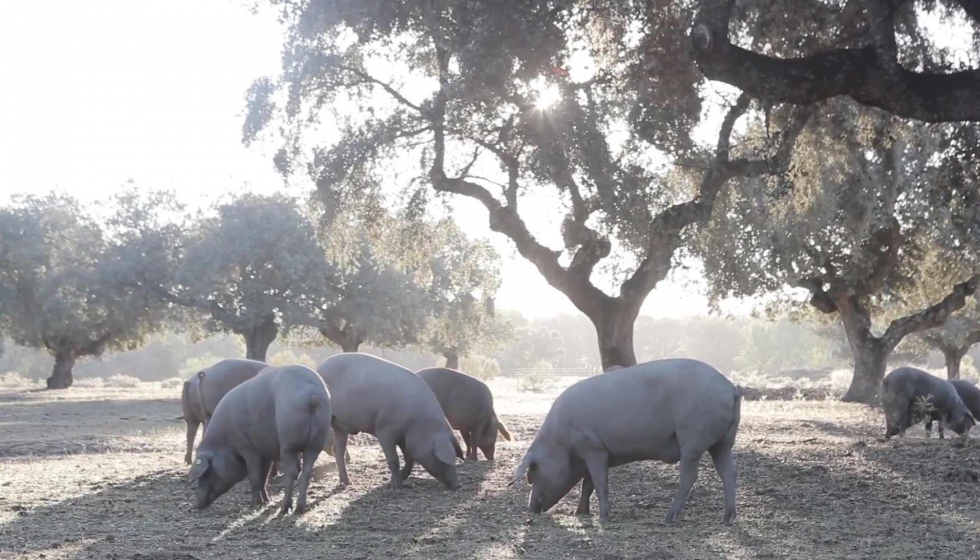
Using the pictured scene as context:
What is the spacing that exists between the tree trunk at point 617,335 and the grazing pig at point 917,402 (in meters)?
4.70

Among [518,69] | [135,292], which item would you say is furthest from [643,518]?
[135,292]

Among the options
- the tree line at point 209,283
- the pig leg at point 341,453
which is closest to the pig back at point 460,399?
the pig leg at point 341,453

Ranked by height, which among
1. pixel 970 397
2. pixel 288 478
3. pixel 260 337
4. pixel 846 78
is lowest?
pixel 288 478

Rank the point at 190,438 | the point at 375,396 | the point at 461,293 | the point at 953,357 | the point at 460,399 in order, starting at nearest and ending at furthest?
the point at 375,396 → the point at 190,438 → the point at 460,399 → the point at 461,293 → the point at 953,357

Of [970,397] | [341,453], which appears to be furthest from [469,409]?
[970,397]

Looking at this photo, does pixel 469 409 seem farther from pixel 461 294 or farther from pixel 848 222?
pixel 461 294

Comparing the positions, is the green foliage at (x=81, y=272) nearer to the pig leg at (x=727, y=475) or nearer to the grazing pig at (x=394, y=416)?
the grazing pig at (x=394, y=416)

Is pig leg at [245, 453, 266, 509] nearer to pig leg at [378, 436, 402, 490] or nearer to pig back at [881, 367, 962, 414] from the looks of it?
pig leg at [378, 436, 402, 490]

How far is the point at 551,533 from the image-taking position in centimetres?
766

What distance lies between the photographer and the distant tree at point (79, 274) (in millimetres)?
37125

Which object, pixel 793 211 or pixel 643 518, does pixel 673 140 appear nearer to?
pixel 793 211

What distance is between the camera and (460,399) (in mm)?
13234

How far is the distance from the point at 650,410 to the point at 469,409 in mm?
5186

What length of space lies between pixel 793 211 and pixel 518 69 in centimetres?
739
